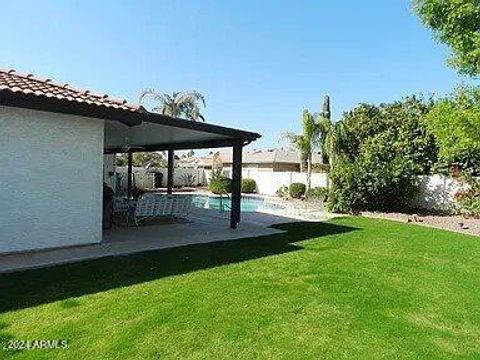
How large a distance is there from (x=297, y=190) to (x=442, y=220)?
44.5ft

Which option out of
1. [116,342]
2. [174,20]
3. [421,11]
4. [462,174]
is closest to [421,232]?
[462,174]

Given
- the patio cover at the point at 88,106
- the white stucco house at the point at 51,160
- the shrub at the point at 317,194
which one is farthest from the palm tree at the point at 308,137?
the white stucco house at the point at 51,160

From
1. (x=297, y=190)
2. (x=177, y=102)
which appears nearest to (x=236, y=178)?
(x=297, y=190)

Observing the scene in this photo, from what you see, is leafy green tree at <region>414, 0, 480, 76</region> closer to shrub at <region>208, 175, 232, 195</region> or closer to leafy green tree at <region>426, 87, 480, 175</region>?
leafy green tree at <region>426, 87, 480, 175</region>

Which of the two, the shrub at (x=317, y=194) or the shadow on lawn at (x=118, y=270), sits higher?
the shrub at (x=317, y=194)

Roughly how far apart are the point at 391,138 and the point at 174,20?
53.5ft

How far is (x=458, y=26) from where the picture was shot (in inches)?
606

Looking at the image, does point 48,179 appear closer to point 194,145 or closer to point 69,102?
point 69,102

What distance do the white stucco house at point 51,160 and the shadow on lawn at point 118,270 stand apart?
1623mm

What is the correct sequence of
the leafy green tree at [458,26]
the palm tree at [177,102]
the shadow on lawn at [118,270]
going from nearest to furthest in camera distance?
the shadow on lawn at [118,270] → the leafy green tree at [458,26] → the palm tree at [177,102]

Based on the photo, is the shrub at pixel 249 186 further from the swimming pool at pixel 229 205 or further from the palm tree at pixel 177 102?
the palm tree at pixel 177 102

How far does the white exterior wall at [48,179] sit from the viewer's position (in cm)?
877

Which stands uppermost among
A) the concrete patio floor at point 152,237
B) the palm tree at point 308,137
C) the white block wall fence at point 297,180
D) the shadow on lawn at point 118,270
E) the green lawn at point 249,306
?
the palm tree at point 308,137

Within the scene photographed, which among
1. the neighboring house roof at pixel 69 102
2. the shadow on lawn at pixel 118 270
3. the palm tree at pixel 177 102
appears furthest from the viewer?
the palm tree at pixel 177 102
